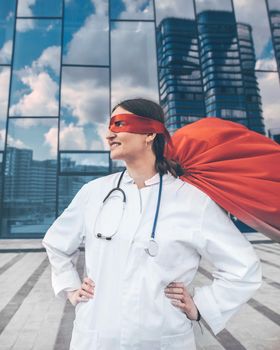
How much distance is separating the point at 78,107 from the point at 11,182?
3443 millimetres

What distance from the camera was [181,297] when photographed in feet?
3.25

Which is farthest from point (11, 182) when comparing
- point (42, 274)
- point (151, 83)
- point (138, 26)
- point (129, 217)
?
point (129, 217)

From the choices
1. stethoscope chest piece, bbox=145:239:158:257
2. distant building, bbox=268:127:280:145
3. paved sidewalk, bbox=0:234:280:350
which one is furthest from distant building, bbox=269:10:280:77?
stethoscope chest piece, bbox=145:239:158:257

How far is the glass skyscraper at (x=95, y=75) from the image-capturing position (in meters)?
9.45

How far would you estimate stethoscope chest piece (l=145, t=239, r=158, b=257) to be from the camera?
979mm

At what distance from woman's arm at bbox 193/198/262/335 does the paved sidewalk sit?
576 millimetres

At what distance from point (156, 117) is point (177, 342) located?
0.90 m

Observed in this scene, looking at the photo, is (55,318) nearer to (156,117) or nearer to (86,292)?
(86,292)

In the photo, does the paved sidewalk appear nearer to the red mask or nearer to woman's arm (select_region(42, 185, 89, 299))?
woman's arm (select_region(42, 185, 89, 299))

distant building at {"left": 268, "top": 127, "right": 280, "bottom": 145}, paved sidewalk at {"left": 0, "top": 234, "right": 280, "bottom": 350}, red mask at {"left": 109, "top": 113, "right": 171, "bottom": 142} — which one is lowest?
paved sidewalk at {"left": 0, "top": 234, "right": 280, "bottom": 350}

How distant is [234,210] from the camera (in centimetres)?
101

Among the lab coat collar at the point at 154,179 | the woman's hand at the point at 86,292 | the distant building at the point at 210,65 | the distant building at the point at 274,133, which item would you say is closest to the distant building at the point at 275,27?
the distant building at the point at 210,65

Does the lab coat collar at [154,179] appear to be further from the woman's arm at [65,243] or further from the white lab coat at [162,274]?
the woman's arm at [65,243]

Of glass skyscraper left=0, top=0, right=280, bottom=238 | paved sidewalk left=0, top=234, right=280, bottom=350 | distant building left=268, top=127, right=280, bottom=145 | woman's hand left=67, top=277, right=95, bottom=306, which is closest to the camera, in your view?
woman's hand left=67, top=277, right=95, bottom=306
